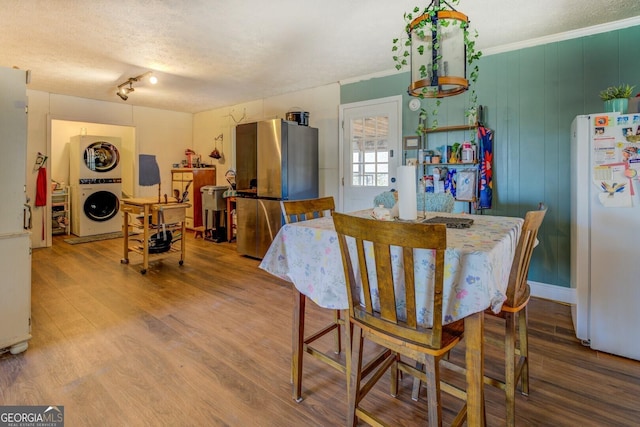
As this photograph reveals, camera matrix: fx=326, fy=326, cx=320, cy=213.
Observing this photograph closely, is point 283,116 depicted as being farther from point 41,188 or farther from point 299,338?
point 299,338

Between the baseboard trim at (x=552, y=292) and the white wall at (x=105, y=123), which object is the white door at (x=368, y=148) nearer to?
the baseboard trim at (x=552, y=292)

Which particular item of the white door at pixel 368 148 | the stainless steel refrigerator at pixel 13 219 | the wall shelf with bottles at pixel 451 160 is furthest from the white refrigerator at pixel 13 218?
the white door at pixel 368 148

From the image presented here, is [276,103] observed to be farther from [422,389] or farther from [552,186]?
[422,389]

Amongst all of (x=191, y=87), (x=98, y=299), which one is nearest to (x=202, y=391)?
(x=98, y=299)

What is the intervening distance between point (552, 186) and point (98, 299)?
4.39 m

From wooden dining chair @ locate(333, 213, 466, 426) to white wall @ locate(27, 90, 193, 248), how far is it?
211 inches

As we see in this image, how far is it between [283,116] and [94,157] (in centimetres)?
356

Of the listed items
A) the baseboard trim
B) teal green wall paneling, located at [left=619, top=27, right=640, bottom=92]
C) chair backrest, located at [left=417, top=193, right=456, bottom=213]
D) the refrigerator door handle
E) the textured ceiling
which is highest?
the textured ceiling

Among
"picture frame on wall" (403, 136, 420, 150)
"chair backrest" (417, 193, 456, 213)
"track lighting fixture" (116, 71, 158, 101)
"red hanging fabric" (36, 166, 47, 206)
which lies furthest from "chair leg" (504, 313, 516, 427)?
"red hanging fabric" (36, 166, 47, 206)

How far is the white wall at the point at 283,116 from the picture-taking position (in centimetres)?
463

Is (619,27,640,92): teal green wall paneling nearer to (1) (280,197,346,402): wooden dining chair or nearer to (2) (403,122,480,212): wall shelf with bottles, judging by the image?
(2) (403,122,480,212): wall shelf with bottles

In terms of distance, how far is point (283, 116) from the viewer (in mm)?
5266

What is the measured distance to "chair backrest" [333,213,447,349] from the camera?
1.04 metres

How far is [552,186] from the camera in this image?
306 cm
